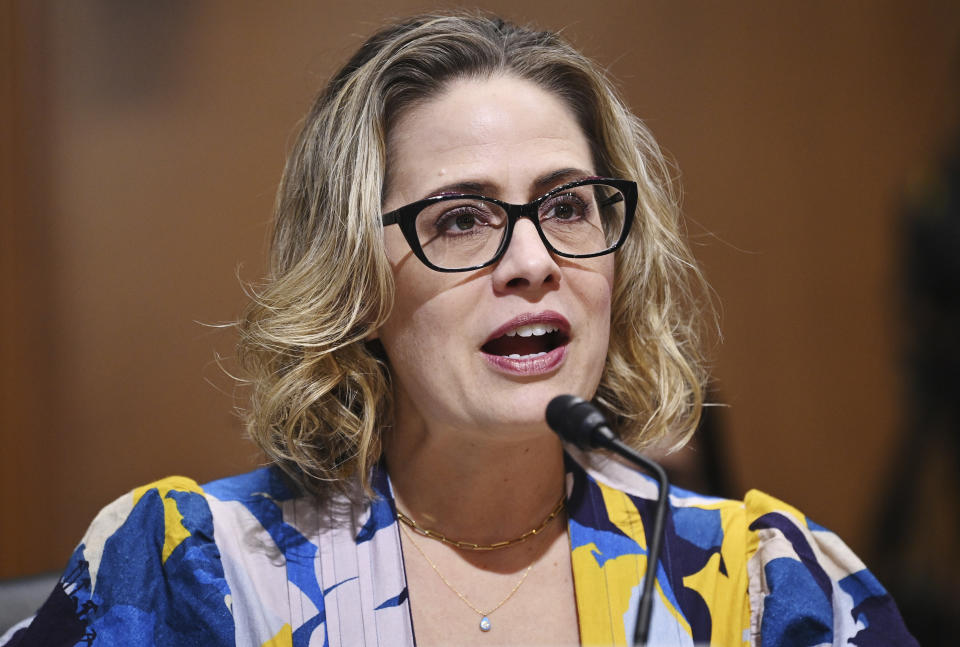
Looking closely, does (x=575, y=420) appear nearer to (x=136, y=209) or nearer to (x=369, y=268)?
(x=369, y=268)

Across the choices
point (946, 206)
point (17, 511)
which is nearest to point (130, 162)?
point (17, 511)

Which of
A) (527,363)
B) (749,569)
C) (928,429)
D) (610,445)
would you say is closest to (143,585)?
(527,363)

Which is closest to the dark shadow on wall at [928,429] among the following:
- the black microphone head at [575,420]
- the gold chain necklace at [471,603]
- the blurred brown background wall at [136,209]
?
the blurred brown background wall at [136,209]

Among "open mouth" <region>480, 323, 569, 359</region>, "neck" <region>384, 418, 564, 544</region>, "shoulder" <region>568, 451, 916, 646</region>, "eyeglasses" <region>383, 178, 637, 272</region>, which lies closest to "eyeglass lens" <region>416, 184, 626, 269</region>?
"eyeglasses" <region>383, 178, 637, 272</region>

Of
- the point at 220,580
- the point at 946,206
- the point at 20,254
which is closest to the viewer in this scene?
the point at 220,580

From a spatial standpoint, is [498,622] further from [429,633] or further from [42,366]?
[42,366]

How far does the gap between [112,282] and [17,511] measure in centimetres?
60

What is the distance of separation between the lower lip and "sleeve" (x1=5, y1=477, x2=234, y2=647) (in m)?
0.45

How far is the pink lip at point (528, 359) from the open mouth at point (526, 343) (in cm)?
3

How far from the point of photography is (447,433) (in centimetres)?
135

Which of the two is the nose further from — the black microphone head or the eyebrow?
the black microphone head

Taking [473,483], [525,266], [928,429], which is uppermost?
[525,266]

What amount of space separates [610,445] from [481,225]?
45cm

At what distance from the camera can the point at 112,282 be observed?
230cm
